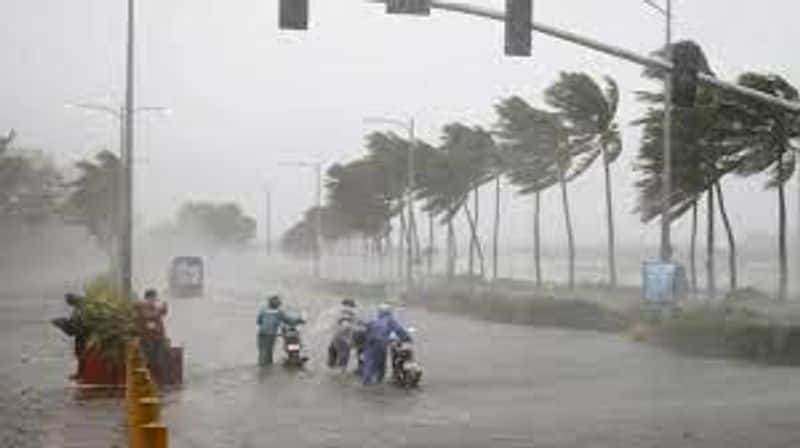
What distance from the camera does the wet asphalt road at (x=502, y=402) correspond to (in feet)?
59.0

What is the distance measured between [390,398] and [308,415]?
3080 mm

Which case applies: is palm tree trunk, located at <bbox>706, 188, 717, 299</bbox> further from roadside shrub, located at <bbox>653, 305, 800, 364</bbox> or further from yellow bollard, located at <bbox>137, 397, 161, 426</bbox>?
yellow bollard, located at <bbox>137, 397, 161, 426</bbox>

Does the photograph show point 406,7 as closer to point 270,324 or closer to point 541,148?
point 270,324

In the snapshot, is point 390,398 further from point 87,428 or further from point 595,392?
point 87,428

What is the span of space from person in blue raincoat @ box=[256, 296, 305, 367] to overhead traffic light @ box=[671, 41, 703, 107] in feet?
28.6

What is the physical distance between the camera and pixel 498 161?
84.8m

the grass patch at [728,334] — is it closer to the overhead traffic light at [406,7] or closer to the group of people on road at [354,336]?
the group of people on road at [354,336]

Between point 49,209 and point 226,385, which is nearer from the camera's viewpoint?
point 226,385

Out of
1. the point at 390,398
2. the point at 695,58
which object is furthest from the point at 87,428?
the point at 695,58

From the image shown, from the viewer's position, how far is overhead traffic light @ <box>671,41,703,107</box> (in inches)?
958

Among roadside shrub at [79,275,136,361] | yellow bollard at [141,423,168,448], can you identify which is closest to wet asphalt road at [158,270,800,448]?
roadside shrub at [79,275,136,361]

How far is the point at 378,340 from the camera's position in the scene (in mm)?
25641

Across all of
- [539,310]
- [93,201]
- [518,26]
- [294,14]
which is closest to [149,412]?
[294,14]

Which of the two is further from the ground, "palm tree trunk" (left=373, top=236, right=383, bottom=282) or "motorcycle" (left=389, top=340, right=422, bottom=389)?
"palm tree trunk" (left=373, top=236, right=383, bottom=282)
